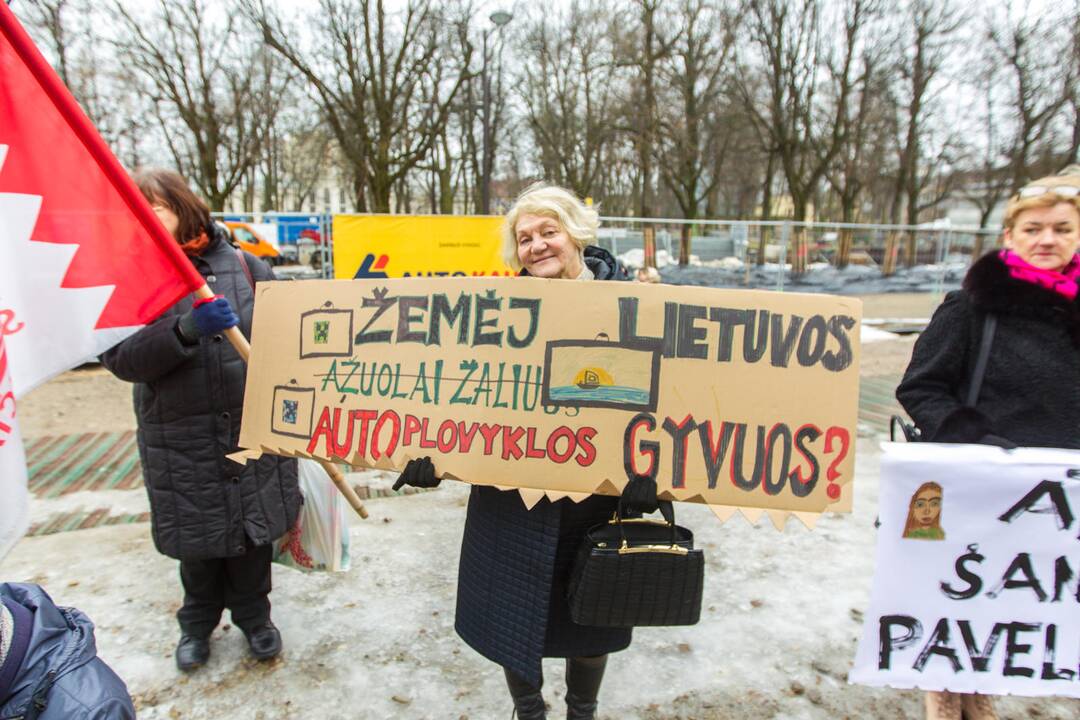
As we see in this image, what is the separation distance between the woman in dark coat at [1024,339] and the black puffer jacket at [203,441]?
7.56ft

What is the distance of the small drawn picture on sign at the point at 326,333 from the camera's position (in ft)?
6.70

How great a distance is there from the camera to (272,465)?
2617 millimetres

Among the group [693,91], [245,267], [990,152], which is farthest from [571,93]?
[245,267]

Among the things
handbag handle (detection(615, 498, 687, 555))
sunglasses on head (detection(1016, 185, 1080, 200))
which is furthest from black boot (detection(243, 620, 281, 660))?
sunglasses on head (detection(1016, 185, 1080, 200))

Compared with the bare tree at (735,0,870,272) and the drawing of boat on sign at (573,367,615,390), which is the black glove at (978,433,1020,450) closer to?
the drawing of boat on sign at (573,367,615,390)

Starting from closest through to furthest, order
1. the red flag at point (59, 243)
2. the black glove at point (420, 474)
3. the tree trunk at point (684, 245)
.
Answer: the red flag at point (59, 243)
the black glove at point (420, 474)
the tree trunk at point (684, 245)

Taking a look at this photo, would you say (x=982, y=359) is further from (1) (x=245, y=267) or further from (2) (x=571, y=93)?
(2) (x=571, y=93)

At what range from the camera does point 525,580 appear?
194 centimetres

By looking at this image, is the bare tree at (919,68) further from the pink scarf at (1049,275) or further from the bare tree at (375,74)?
the pink scarf at (1049,275)

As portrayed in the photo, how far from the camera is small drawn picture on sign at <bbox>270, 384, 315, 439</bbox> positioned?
2.04 metres

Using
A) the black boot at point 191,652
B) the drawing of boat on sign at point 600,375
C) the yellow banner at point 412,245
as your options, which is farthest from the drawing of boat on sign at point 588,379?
the yellow banner at point 412,245

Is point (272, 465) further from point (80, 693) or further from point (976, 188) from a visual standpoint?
point (976, 188)

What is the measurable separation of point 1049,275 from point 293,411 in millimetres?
2264

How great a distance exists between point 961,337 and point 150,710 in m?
3.05
